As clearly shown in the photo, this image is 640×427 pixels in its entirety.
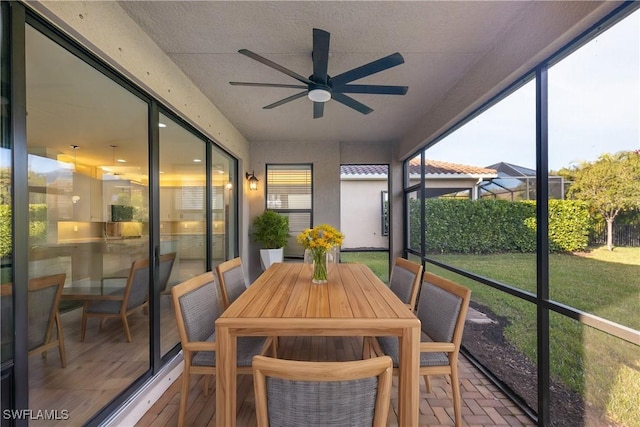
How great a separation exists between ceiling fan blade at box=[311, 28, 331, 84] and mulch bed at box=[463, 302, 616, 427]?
2535 millimetres

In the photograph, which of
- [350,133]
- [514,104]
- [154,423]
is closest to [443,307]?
[514,104]

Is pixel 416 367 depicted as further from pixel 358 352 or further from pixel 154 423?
pixel 154 423

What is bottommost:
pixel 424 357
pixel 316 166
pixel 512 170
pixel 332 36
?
pixel 424 357

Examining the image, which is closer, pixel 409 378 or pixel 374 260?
pixel 409 378

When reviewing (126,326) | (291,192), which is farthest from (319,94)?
(291,192)

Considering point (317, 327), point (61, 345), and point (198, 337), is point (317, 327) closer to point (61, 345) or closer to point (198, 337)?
point (198, 337)

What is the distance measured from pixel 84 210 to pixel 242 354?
1393mm

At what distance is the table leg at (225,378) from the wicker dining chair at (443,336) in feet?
3.16

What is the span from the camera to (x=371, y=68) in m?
1.92

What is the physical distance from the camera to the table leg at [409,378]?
136 cm

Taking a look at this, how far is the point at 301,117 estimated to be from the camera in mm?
3807

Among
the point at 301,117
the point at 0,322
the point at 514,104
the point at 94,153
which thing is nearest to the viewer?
the point at 0,322

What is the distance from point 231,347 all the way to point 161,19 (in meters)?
2.23

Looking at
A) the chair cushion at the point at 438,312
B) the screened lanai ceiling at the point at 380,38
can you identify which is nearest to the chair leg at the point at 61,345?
the screened lanai ceiling at the point at 380,38
